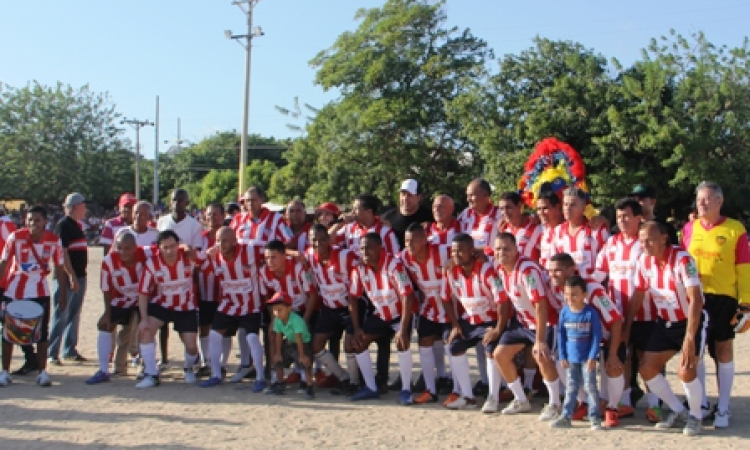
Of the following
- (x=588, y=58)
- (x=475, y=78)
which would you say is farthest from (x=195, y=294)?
(x=475, y=78)

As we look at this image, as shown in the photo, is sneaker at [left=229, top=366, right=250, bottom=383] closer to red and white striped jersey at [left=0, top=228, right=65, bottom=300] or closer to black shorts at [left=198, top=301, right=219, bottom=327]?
black shorts at [left=198, top=301, right=219, bottom=327]

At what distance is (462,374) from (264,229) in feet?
9.42

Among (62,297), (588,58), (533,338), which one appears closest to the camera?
(533,338)

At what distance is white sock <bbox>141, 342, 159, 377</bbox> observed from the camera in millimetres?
8141

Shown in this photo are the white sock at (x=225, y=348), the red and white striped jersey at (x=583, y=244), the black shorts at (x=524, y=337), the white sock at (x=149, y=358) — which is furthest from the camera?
the white sock at (x=225, y=348)

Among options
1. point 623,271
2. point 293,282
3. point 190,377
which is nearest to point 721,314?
point 623,271

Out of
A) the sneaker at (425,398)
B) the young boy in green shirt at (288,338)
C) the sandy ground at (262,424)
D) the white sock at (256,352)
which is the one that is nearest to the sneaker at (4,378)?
the sandy ground at (262,424)

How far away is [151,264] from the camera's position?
8.34m

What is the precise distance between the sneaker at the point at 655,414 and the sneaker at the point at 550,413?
29.9 inches

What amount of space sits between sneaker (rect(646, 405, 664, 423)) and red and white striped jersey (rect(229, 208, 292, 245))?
4215 millimetres

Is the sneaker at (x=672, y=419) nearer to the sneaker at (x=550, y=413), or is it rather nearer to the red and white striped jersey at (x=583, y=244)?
the sneaker at (x=550, y=413)

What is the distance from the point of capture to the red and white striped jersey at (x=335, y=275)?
26.0ft

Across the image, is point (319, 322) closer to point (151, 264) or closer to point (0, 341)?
point (151, 264)

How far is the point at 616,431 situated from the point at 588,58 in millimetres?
21465
